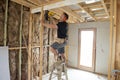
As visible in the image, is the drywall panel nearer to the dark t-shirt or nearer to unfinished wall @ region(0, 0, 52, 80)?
unfinished wall @ region(0, 0, 52, 80)

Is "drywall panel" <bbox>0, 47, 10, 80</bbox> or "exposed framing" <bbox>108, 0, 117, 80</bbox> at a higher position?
"exposed framing" <bbox>108, 0, 117, 80</bbox>

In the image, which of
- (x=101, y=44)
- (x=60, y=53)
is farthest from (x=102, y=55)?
(x=60, y=53)

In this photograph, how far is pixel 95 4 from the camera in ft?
12.0

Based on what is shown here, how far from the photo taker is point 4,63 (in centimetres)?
312

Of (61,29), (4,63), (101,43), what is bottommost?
(4,63)

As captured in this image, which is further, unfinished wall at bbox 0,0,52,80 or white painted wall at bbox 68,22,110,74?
white painted wall at bbox 68,22,110,74

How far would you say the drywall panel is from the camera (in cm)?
306

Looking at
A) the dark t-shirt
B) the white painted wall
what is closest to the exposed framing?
the dark t-shirt

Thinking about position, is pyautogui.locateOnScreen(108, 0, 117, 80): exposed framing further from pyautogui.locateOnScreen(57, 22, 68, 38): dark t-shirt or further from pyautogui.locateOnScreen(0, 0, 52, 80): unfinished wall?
pyautogui.locateOnScreen(0, 0, 52, 80): unfinished wall

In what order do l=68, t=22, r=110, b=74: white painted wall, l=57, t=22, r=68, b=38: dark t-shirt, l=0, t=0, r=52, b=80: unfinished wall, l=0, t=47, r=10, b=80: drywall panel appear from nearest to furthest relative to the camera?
l=57, t=22, r=68, b=38: dark t-shirt → l=0, t=47, r=10, b=80: drywall panel → l=0, t=0, r=52, b=80: unfinished wall → l=68, t=22, r=110, b=74: white painted wall

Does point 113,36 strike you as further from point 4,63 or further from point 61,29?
point 4,63

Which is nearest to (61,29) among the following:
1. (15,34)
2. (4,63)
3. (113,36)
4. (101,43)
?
(113,36)

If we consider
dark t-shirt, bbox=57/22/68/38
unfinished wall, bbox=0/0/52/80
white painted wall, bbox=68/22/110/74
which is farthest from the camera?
white painted wall, bbox=68/22/110/74

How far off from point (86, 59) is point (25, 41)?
11.1ft
